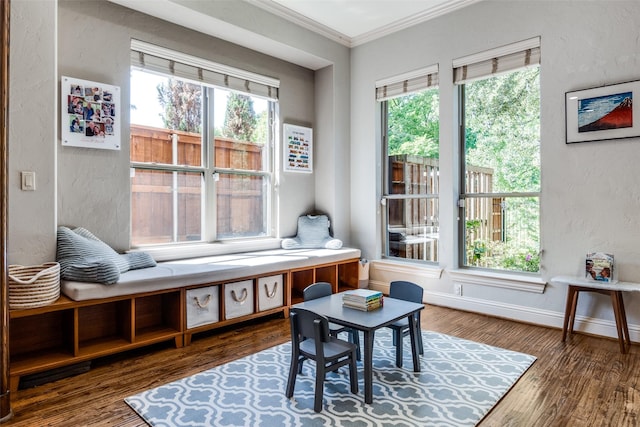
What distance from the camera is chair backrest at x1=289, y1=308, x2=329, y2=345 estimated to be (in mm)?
2007

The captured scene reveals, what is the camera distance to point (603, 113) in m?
3.08

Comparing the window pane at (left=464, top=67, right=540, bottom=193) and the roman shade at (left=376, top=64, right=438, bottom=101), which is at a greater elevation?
the roman shade at (left=376, top=64, right=438, bottom=101)

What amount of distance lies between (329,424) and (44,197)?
236cm

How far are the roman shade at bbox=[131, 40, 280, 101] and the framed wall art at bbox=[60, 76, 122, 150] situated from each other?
440 millimetres

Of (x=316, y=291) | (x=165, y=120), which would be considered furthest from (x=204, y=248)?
(x=316, y=291)

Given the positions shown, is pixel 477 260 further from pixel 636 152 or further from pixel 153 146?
pixel 153 146

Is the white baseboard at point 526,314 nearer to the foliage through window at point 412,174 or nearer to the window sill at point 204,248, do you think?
the foliage through window at point 412,174

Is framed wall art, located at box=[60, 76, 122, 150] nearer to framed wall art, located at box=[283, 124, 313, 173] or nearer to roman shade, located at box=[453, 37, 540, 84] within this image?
framed wall art, located at box=[283, 124, 313, 173]

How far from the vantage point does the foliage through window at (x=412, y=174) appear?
4289 millimetres

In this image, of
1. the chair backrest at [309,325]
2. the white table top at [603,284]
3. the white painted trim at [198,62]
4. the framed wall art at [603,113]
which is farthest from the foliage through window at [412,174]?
the chair backrest at [309,325]

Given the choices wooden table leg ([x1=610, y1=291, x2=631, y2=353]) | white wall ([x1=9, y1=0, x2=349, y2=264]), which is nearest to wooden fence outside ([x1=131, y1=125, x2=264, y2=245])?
white wall ([x1=9, y1=0, x2=349, y2=264])

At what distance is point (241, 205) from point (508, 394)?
3072mm

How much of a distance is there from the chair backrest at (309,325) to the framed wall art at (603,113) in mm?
2719

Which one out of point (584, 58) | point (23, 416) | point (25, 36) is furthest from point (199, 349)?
point (584, 58)
